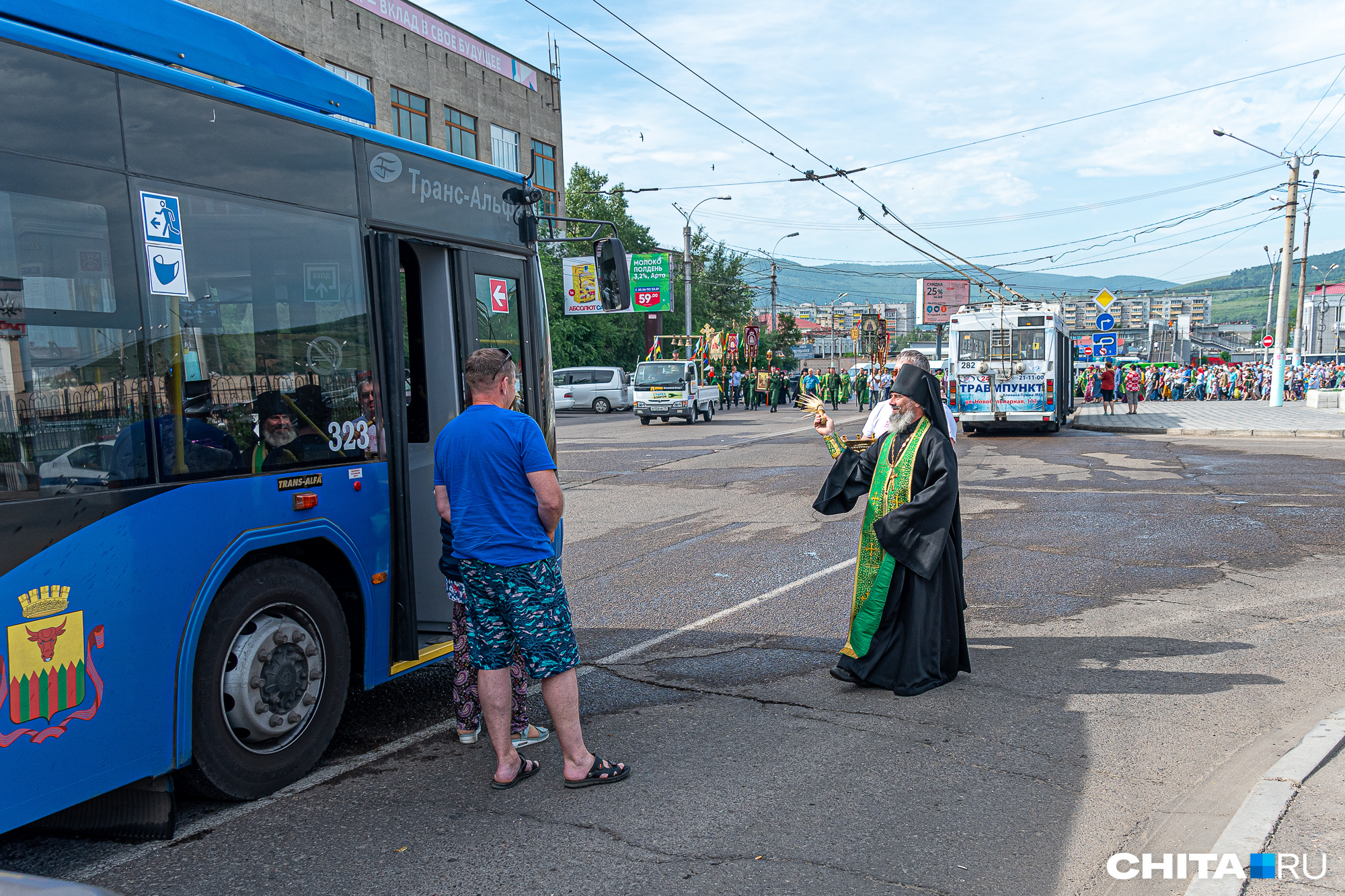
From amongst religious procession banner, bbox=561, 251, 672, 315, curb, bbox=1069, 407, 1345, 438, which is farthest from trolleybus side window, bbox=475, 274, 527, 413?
religious procession banner, bbox=561, 251, 672, 315

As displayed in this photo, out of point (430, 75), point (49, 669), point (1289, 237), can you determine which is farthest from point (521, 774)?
point (430, 75)

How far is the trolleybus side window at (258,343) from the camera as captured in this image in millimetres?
3564

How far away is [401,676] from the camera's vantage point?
5750mm

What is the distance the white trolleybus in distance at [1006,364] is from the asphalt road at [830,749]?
14105 millimetres

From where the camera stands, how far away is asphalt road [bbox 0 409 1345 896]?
338cm

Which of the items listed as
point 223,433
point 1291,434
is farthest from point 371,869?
point 1291,434

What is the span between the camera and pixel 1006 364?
23484 millimetres

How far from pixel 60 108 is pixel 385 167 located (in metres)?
1.62

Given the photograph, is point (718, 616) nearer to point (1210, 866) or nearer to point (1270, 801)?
point (1270, 801)

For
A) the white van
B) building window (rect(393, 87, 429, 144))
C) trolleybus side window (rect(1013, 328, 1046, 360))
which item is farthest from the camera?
the white van

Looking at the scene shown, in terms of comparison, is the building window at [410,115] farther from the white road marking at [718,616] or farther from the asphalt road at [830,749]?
the white road marking at [718,616]

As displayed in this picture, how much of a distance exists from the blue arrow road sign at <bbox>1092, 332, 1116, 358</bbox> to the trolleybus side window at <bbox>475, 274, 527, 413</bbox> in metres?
28.6

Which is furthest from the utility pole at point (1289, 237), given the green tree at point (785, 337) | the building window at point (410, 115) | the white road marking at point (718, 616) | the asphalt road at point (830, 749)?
the green tree at point (785, 337)

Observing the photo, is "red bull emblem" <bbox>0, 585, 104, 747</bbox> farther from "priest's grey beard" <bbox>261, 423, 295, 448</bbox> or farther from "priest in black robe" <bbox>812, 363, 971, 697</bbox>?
"priest in black robe" <bbox>812, 363, 971, 697</bbox>
